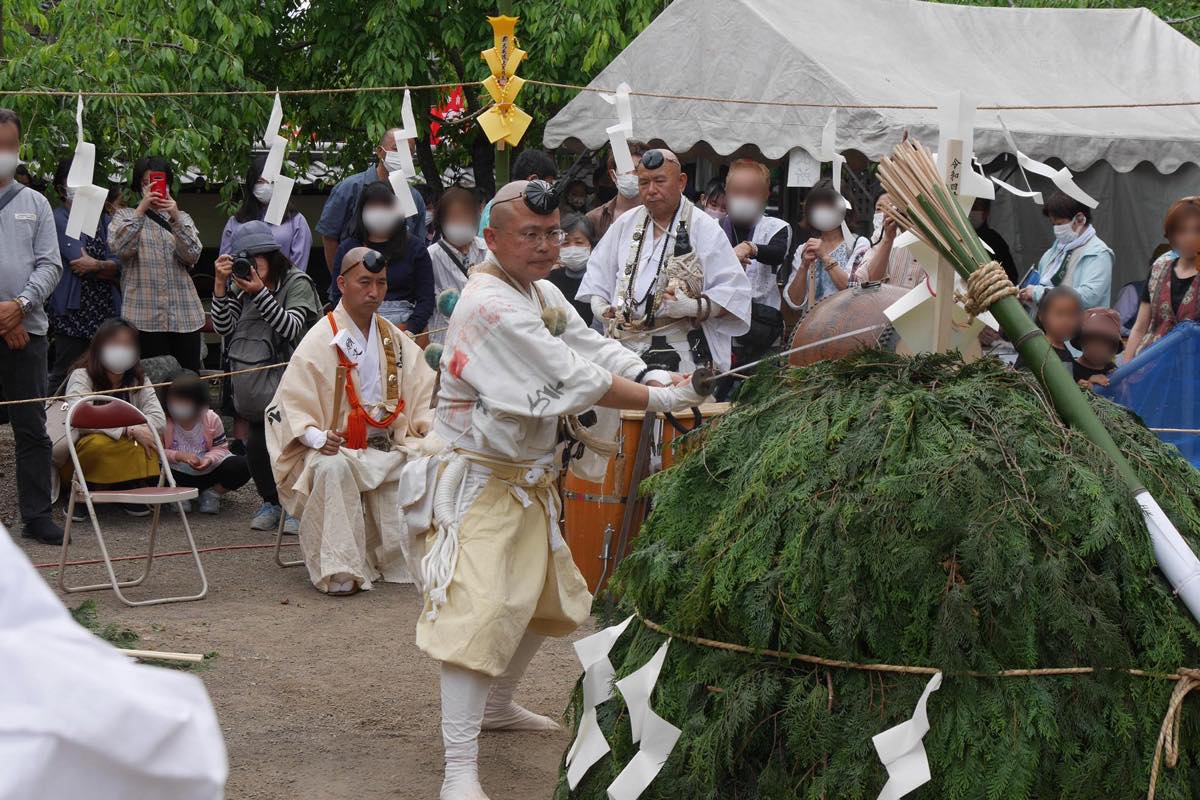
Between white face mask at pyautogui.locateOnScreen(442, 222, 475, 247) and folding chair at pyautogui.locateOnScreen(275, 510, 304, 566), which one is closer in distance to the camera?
folding chair at pyautogui.locateOnScreen(275, 510, 304, 566)

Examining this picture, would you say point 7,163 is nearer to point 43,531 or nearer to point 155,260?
point 155,260

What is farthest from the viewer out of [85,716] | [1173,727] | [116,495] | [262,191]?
[262,191]

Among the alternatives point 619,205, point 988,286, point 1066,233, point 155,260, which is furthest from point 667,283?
point 155,260

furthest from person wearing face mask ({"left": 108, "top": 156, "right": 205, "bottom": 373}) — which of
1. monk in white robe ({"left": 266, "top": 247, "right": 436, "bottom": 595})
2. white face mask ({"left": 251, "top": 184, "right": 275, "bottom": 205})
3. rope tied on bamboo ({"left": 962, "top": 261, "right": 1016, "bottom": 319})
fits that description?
rope tied on bamboo ({"left": 962, "top": 261, "right": 1016, "bottom": 319})

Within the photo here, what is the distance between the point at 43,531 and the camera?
7414 millimetres

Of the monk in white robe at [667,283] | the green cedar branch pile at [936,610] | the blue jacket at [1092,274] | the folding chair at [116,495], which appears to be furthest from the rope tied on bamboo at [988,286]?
the blue jacket at [1092,274]

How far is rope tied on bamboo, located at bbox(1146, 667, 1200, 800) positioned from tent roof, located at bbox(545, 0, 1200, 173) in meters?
6.26

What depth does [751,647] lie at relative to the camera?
3.10 metres

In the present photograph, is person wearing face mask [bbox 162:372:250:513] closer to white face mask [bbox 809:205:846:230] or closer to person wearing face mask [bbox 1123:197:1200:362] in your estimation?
white face mask [bbox 809:205:846:230]

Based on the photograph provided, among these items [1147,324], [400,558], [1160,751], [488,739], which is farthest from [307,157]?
[1160,751]

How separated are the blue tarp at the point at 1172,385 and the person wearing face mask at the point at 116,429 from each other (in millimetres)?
5113

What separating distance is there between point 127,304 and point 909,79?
18.0 feet

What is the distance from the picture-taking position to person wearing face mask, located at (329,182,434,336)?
7.88 m

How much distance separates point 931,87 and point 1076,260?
2.25m
